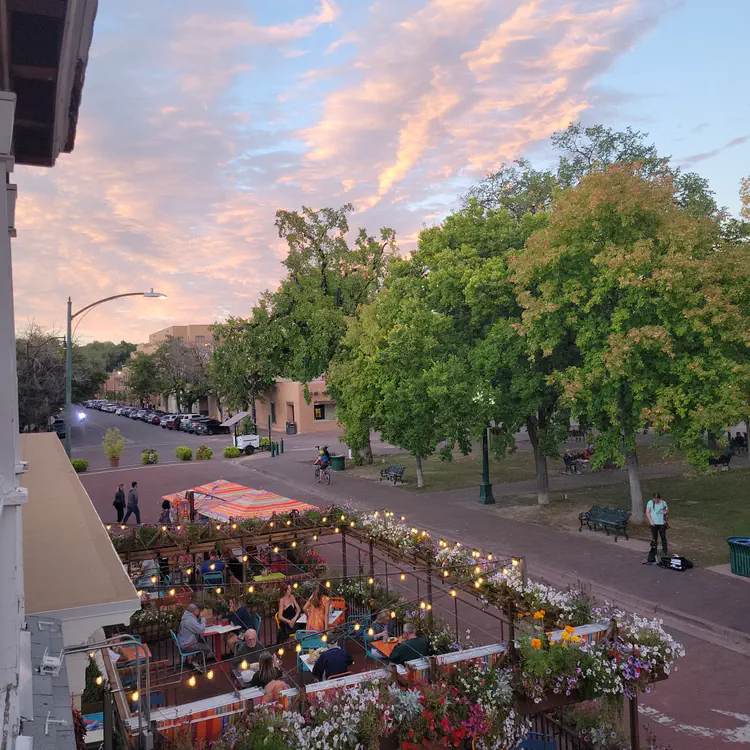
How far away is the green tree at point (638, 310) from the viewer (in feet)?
56.3

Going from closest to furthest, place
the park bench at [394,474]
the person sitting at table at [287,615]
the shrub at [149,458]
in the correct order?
1. the person sitting at table at [287,615]
2. the park bench at [394,474]
3. the shrub at [149,458]

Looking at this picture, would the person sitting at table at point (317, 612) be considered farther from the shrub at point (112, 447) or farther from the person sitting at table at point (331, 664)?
the shrub at point (112, 447)

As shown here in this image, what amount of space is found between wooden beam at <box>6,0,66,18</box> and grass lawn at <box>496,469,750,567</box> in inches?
682

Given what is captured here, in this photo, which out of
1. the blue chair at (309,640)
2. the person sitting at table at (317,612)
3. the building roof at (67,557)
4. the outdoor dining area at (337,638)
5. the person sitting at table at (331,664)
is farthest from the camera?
the person sitting at table at (317,612)

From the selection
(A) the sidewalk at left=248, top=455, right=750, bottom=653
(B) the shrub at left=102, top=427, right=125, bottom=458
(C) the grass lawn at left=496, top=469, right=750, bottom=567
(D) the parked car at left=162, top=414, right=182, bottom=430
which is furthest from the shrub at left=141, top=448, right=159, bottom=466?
(D) the parked car at left=162, top=414, right=182, bottom=430

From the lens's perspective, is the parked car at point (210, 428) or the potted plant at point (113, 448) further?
the parked car at point (210, 428)

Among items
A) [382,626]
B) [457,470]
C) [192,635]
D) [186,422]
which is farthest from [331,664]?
[186,422]

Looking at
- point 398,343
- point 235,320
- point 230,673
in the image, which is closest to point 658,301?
point 398,343

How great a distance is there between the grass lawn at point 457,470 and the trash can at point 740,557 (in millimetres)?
13060

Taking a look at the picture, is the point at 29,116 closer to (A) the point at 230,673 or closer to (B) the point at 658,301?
(A) the point at 230,673

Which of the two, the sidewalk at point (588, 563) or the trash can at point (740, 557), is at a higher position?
the trash can at point (740, 557)

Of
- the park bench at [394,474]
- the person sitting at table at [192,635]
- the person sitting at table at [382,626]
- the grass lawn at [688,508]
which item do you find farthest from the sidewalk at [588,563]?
the person sitting at table at [192,635]

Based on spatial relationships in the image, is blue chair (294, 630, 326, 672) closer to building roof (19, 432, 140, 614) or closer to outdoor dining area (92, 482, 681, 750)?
outdoor dining area (92, 482, 681, 750)

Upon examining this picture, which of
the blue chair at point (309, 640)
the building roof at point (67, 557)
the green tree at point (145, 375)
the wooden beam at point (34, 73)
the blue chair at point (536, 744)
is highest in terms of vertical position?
the green tree at point (145, 375)
